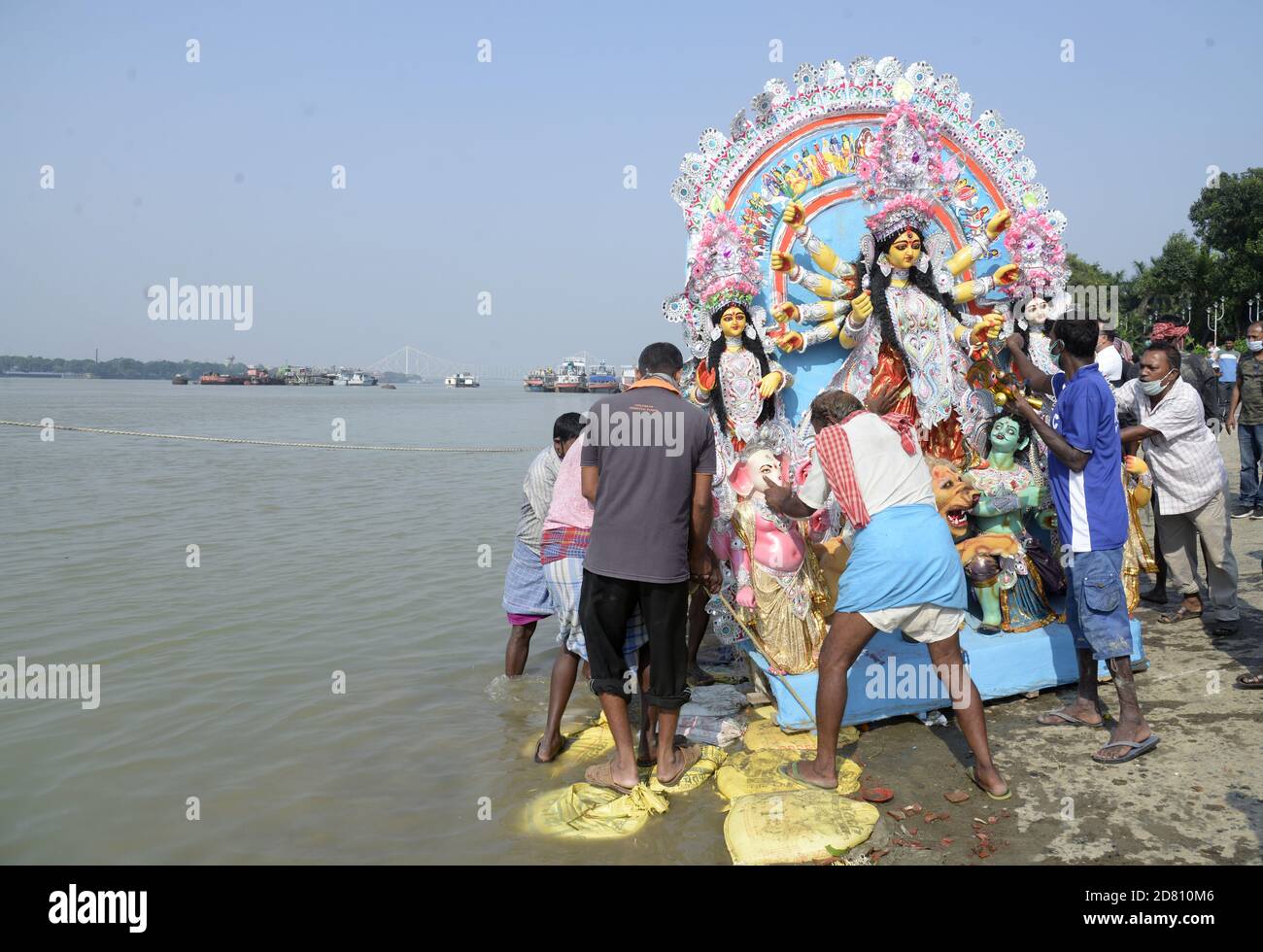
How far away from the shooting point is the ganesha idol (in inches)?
184

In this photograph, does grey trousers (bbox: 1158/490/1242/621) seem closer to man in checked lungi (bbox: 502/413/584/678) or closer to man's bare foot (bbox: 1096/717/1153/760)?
man's bare foot (bbox: 1096/717/1153/760)

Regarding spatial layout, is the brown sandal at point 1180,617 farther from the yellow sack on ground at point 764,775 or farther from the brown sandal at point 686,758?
the brown sandal at point 686,758

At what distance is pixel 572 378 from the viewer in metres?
74.4

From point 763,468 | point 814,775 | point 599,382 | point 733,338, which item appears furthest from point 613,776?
point 599,382

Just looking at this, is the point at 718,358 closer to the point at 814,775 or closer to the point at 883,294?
the point at 883,294

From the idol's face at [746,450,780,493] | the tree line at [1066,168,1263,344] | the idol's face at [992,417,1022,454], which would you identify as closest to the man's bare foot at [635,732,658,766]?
the idol's face at [746,450,780,493]

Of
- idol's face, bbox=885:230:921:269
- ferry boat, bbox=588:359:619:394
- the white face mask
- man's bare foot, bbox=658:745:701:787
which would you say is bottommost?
man's bare foot, bbox=658:745:701:787

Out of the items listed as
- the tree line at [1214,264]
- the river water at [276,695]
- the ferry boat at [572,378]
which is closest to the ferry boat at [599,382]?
the ferry boat at [572,378]

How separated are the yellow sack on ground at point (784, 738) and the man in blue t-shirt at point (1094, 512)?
44.3 inches

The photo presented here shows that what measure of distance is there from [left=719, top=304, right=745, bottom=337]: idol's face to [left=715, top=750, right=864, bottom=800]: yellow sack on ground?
262cm

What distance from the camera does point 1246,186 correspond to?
31.4 metres

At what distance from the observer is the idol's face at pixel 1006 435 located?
5.22 meters

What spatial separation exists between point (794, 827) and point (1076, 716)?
183 centimetres
